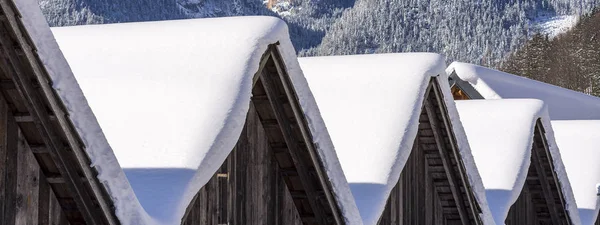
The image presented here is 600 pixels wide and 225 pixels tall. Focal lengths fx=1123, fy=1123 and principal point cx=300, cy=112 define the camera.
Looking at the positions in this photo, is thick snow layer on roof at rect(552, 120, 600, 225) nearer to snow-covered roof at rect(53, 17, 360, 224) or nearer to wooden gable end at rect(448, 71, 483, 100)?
wooden gable end at rect(448, 71, 483, 100)

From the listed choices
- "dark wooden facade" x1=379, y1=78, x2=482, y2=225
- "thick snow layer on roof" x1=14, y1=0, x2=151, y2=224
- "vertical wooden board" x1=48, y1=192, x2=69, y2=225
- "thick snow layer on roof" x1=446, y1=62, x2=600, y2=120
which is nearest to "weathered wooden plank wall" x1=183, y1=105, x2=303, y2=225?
"vertical wooden board" x1=48, y1=192, x2=69, y2=225

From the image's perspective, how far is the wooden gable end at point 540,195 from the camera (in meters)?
15.8

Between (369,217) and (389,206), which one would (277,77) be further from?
(389,206)

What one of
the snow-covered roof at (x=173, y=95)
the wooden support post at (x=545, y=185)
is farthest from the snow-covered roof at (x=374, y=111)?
the wooden support post at (x=545, y=185)

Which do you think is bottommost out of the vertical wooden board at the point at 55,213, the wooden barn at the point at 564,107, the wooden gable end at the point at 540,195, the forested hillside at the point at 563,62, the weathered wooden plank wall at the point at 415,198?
the vertical wooden board at the point at 55,213

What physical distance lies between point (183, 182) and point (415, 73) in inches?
185

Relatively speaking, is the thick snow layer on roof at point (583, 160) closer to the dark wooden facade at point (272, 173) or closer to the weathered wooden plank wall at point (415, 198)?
the weathered wooden plank wall at point (415, 198)

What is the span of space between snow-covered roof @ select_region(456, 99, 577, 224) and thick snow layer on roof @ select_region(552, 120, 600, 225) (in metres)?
2.00

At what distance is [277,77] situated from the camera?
8.90 meters

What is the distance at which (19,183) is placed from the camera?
21.9ft

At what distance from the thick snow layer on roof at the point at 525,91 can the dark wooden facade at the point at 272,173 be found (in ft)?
49.9

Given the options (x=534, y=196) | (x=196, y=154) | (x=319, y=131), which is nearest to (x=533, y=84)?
(x=534, y=196)

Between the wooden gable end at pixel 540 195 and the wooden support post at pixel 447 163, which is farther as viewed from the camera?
the wooden gable end at pixel 540 195

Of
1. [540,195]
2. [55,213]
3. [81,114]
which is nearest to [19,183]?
[55,213]
